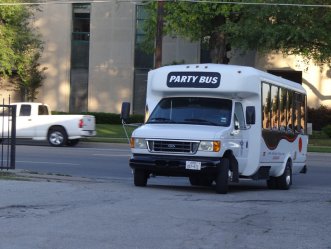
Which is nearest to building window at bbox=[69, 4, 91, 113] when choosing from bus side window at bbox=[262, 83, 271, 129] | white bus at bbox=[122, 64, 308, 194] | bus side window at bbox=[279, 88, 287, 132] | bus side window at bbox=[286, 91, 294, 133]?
bus side window at bbox=[286, 91, 294, 133]

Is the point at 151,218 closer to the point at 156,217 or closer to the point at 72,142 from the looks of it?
the point at 156,217

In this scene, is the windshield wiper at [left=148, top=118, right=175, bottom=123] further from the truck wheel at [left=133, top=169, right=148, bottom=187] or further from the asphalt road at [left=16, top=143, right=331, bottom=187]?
the asphalt road at [left=16, top=143, right=331, bottom=187]

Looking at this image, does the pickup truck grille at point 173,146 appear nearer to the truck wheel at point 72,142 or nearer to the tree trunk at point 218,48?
the truck wheel at point 72,142

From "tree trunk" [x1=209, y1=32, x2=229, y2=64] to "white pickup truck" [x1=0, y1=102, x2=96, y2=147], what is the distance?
36.9 ft

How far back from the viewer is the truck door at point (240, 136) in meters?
14.8

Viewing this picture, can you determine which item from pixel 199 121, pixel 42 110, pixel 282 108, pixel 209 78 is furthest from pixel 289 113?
pixel 42 110

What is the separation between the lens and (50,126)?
99.8 ft

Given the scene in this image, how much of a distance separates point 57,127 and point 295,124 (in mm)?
13915

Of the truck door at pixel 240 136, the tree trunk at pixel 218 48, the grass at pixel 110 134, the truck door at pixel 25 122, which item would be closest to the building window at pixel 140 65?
the grass at pixel 110 134

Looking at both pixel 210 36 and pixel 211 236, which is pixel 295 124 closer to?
pixel 211 236

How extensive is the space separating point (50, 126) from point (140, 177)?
15.9 m

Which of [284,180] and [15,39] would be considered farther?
[15,39]

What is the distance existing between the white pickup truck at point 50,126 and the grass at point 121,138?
14.8 feet

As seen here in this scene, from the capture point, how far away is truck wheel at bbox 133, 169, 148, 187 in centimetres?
1499
